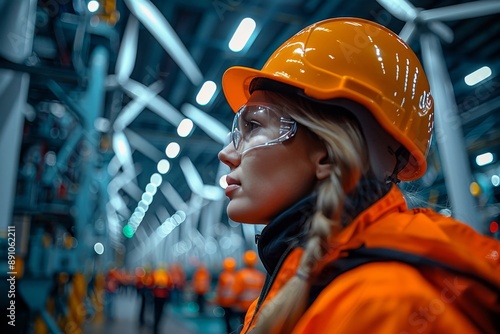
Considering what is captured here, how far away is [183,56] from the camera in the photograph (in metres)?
4.81

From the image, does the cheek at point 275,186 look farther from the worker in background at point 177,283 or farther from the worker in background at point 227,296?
the worker in background at point 177,283

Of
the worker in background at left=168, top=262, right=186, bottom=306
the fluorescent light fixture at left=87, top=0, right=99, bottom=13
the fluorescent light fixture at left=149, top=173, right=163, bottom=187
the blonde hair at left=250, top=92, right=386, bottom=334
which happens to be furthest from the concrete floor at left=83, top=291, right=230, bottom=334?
the fluorescent light fixture at left=149, top=173, right=163, bottom=187

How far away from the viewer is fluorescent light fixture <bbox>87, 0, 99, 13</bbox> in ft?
16.2

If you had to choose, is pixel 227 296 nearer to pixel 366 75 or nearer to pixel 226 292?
pixel 226 292

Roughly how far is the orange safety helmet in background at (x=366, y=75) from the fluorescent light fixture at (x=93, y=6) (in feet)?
14.8

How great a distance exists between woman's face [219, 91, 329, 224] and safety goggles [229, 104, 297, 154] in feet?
0.06

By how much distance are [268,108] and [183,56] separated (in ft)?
12.8

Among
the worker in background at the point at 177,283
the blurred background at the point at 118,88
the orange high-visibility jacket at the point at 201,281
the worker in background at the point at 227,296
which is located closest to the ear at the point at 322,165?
the blurred background at the point at 118,88

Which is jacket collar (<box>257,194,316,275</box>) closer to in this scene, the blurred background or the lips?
the lips

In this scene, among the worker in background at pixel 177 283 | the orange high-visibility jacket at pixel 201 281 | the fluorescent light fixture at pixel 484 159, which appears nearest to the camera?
the orange high-visibility jacket at pixel 201 281

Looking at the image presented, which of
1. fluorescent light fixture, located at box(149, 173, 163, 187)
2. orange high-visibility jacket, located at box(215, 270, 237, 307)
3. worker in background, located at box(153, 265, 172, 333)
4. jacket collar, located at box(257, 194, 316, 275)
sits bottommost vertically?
worker in background, located at box(153, 265, 172, 333)

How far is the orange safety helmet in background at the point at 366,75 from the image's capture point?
1.11 metres

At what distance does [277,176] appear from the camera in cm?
113

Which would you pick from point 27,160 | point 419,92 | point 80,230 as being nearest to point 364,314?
point 419,92
